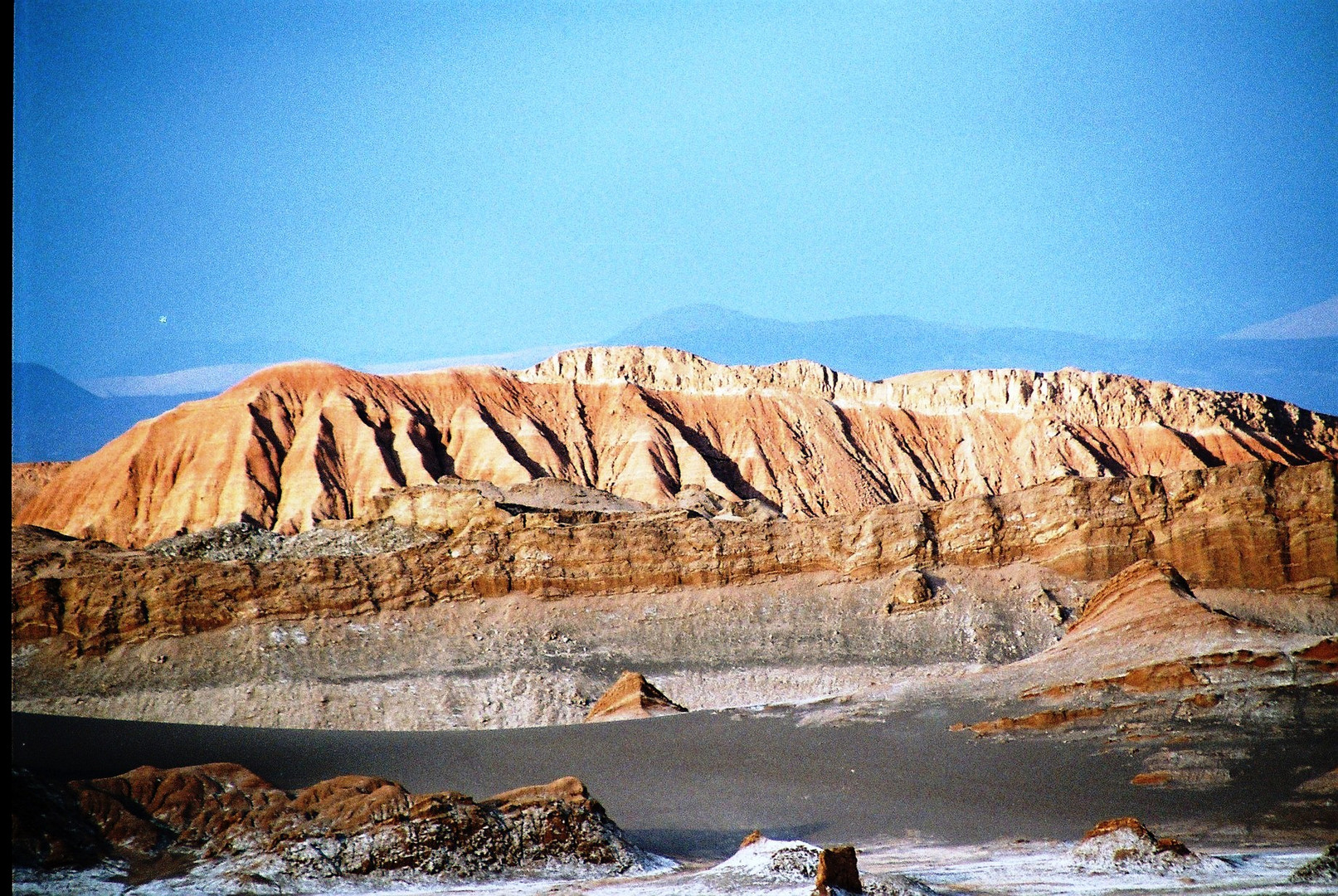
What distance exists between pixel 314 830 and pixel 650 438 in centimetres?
7794

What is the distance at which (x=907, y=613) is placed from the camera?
3716cm

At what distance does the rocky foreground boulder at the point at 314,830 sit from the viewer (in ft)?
48.3

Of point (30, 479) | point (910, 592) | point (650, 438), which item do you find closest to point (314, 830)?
point (910, 592)

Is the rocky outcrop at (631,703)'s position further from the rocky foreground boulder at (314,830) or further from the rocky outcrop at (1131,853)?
the rocky outcrop at (1131,853)

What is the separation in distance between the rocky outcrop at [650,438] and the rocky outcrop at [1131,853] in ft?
179

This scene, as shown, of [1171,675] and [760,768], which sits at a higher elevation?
[1171,675]

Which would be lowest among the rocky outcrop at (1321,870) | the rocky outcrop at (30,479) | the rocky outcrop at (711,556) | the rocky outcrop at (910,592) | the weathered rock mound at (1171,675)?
the rocky outcrop at (1321,870)

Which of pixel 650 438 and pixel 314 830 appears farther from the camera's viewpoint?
pixel 650 438

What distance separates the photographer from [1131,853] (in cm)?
1454

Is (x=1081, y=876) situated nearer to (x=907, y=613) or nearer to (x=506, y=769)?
(x=506, y=769)

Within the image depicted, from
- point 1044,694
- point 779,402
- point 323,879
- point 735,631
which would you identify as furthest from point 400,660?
point 779,402

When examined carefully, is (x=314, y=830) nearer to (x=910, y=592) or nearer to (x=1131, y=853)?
(x=1131, y=853)

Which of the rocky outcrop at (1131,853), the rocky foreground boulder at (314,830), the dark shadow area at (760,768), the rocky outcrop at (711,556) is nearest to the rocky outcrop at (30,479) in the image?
the rocky outcrop at (711,556)

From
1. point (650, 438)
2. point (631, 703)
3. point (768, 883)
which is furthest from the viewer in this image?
point (650, 438)
